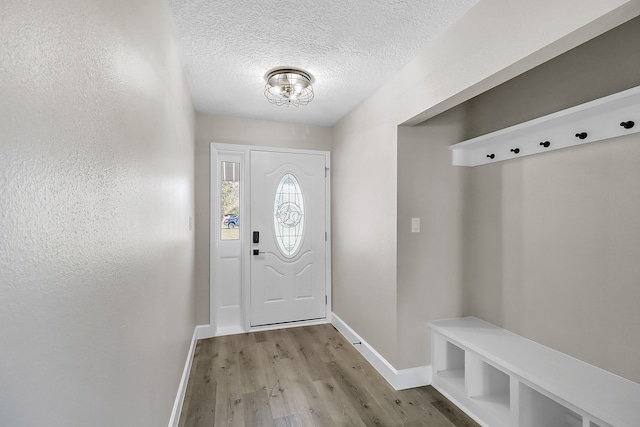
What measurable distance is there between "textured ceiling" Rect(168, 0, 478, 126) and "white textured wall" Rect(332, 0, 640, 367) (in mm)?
162

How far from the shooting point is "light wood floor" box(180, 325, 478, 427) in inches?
82.0

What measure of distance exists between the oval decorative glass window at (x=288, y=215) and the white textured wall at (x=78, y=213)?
2300 millimetres

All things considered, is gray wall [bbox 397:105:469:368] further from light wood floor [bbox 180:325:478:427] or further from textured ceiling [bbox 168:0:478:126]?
textured ceiling [bbox 168:0:478:126]

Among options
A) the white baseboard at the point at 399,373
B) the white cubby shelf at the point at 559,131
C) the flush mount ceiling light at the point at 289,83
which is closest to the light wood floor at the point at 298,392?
the white baseboard at the point at 399,373

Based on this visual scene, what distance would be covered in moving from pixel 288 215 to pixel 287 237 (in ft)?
0.88

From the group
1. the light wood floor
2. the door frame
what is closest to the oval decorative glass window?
the door frame

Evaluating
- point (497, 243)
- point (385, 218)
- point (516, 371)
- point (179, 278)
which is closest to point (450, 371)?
point (516, 371)

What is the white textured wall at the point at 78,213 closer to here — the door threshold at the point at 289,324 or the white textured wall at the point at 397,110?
the white textured wall at the point at 397,110

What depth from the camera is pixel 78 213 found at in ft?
2.26

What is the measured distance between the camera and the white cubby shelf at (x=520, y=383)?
1444mm

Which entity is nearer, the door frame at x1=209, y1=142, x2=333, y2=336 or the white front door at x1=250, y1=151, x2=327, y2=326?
the door frame at x1=209, y1=142, x2=333, y2=336

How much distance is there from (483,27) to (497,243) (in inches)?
59.6

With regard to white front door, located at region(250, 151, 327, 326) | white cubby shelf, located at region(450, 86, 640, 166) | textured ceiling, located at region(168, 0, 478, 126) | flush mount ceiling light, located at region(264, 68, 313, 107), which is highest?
textured ceiling, located at region(168, 0, 478, 126)

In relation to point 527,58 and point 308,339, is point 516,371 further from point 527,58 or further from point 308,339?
point 308,339
